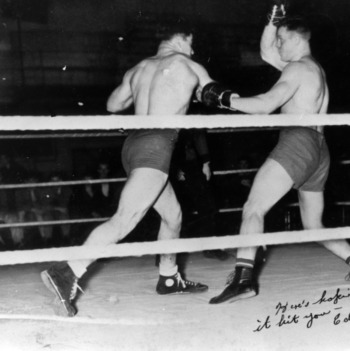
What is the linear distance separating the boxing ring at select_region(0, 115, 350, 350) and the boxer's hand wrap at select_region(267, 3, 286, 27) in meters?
0.73

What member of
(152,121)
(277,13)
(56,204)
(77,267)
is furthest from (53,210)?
(152,121)

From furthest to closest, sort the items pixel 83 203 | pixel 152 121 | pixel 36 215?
pixel 36 215 → pixel 83 203 → pixel 152 121

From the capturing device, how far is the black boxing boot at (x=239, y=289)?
2098 mm

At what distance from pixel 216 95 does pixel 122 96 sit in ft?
1.71

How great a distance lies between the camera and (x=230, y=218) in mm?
5320

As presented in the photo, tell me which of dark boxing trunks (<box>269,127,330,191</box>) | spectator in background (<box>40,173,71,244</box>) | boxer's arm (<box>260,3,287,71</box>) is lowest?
spectator in background (<box>40,173,71,244</box>)

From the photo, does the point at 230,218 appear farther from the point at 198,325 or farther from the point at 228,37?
the point at 228,37

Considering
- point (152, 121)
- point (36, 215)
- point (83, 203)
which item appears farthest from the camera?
point (36, 215)

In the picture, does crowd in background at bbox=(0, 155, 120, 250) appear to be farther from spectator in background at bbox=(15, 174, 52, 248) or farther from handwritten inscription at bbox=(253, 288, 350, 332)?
handwritten inscription at bbox=(253, 288, 350, 332)

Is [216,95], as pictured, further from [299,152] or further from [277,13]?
[277,13]

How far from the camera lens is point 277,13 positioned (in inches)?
94.4

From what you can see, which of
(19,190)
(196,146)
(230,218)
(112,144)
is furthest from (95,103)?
(196,146)

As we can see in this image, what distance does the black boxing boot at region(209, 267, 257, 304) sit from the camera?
2.10m

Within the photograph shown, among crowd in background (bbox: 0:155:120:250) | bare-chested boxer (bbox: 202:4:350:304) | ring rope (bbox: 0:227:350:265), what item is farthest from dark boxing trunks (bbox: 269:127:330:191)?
crowd in background (bbox: 0:155:120:250)
